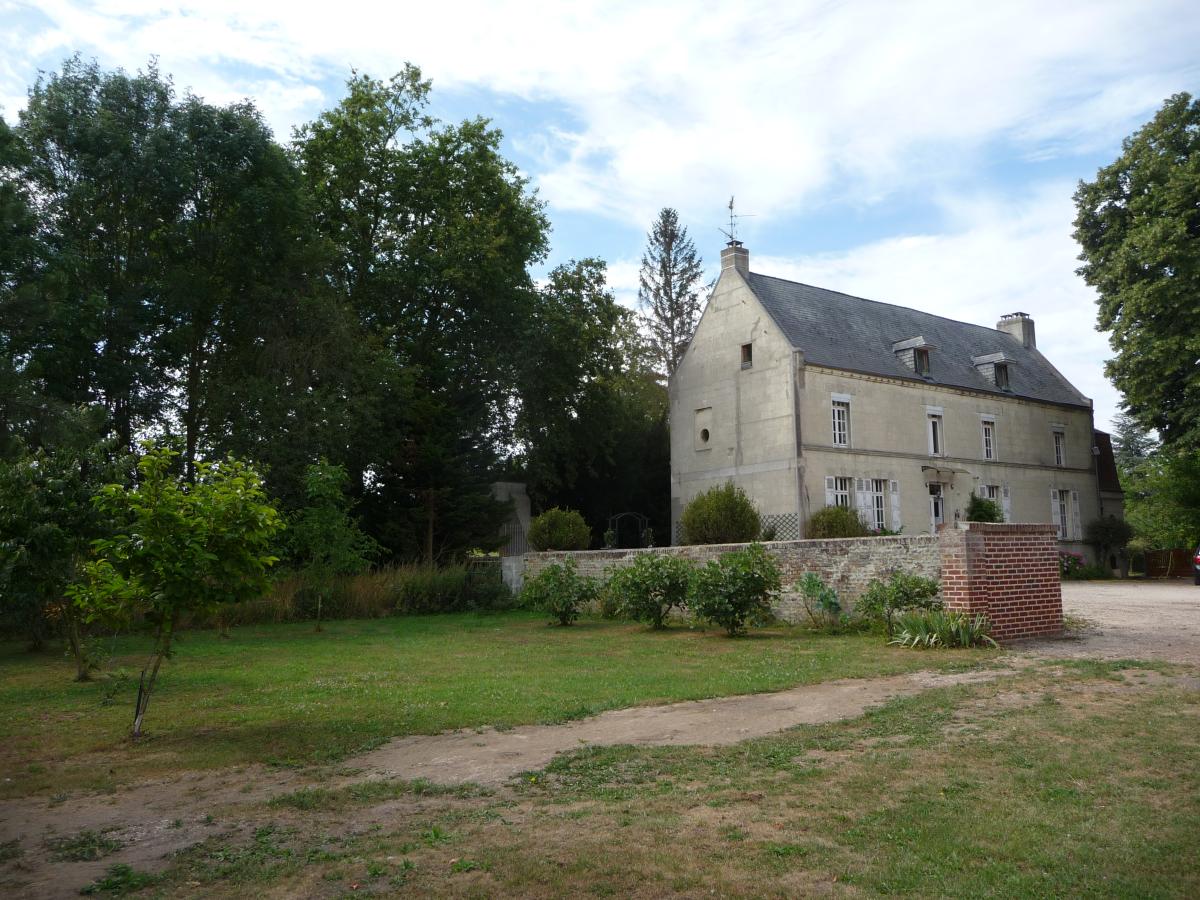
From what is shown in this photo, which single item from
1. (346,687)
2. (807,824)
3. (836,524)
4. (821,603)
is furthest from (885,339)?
(807,824)

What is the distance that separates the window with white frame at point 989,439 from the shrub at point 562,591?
20816mm

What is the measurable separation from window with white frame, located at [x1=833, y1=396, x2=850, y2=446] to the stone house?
40 millimetres

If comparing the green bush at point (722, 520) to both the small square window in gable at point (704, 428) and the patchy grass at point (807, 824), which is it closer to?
the small square window in gable at point (704, 428)

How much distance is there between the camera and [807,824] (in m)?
4.82

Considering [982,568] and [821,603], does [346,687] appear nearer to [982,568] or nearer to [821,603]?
[821,603]

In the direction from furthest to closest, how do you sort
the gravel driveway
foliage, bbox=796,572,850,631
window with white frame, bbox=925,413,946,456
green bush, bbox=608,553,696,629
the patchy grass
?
window with white frame, bbox=925,413,946,456
green bush, bbox=608,553,696,629
foliage, bbox=796,572,850,631
the gravel driveway
the patchy grass

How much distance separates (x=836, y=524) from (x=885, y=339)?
33.9 ft

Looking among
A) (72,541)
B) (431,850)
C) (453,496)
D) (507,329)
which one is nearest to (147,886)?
(431,850)

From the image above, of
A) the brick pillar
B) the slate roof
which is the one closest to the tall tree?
the slate roof

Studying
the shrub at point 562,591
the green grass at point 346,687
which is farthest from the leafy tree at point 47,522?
the shrub at point 562,591

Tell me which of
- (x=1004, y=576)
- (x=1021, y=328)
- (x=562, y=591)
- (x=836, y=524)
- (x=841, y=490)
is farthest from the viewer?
(x=1021, y=328)

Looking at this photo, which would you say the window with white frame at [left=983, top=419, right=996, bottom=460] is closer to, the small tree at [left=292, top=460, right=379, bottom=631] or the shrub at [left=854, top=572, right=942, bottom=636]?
the shrub at [left=854, top=572, right=942, bottom=636]

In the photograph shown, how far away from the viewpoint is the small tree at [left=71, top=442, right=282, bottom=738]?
7668mm

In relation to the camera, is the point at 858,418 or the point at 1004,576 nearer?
the point at 1004,576
